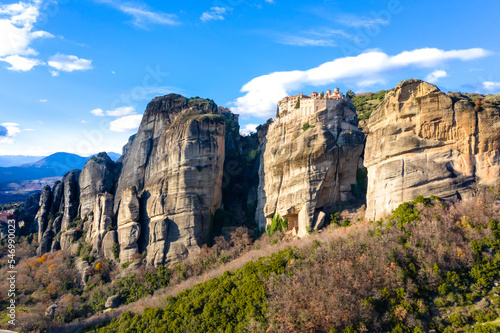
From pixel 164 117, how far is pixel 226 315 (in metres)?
29.9

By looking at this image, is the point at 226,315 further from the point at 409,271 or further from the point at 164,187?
the point at 164,187

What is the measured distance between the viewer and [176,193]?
4206 centimetres

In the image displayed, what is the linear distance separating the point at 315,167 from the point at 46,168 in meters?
152

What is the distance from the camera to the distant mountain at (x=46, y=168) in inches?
5448

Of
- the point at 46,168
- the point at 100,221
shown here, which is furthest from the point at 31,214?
the point at 46,168

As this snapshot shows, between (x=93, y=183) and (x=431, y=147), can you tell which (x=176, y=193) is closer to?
(x=93, y=183)

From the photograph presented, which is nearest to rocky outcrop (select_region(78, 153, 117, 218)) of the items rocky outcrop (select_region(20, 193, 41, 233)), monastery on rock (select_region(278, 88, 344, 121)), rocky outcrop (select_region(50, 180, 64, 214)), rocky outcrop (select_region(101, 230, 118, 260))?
rocky outcrop (select_region(50, 180, 64, 214))

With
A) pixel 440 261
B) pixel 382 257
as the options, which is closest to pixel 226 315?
pixel 382 257

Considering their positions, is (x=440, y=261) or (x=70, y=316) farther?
(x=70, y=316)

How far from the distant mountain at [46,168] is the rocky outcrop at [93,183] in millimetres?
95330

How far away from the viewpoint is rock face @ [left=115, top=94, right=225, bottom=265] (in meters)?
40.9

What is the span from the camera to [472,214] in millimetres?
24500

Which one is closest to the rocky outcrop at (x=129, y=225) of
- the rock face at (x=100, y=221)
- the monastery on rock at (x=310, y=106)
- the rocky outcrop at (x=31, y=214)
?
the rock face at (x=100, y=221)

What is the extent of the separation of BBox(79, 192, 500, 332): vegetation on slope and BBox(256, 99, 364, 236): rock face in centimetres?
888
